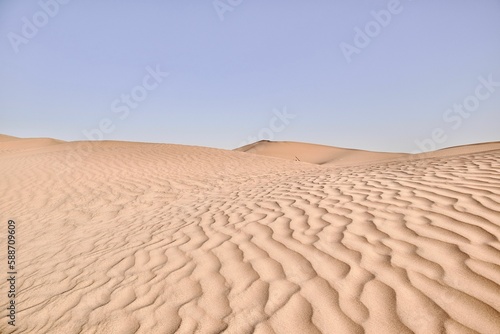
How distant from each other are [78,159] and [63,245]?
9.56 meters

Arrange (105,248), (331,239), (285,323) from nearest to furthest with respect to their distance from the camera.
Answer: (285,323)
(331,239)
(105,248)

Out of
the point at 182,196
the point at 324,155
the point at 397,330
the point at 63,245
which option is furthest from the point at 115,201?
the point at 324,155

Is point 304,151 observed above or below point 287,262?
below

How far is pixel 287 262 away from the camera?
2.78 metres

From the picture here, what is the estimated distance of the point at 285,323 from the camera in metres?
2.01

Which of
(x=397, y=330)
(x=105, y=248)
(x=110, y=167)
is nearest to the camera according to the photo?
(x=397, y=330)

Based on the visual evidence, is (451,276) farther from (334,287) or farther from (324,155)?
(324,155)

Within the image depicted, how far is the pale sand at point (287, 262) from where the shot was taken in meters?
2.04

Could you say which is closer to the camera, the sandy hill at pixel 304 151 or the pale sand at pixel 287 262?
the pale sand at pixel 287 262

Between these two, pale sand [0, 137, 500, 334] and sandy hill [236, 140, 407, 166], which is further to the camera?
sandy hill [236, 140, 407, 166]

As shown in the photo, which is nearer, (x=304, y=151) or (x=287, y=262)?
(x=287, y=262)

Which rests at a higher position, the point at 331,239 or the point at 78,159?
the point at 78,159

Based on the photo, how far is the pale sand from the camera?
6.70 feet

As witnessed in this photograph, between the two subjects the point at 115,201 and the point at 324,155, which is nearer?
the point at 115,201
